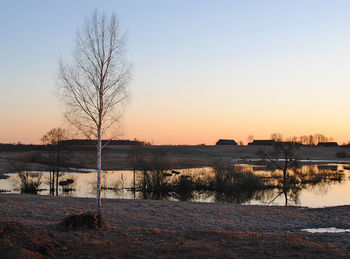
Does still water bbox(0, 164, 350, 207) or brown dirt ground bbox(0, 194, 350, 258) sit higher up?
brown dirt ground bbox(0, 194, 350, 258)

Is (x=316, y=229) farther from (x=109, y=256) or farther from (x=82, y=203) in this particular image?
(x=82, y=203)

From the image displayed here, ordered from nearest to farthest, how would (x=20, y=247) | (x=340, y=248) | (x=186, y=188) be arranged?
(x=20, y=247) < (x=340, y=248) < (x=186, y=188)

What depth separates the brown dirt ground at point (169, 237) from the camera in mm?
11695

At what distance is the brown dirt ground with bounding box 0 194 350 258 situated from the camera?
38.4ft

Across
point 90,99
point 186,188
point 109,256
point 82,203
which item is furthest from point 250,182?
point 109,256

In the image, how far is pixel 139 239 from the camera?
13938 mm

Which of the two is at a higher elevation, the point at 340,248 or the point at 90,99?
the point at 90,99

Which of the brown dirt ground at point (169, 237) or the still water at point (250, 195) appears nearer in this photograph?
the brown dirt ground at point (169, 237)

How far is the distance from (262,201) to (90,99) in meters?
23.0

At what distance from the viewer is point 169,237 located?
46.9 feet

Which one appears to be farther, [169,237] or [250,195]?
[250,195]

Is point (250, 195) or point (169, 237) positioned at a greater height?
point (169, 237)

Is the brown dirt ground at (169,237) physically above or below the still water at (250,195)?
above

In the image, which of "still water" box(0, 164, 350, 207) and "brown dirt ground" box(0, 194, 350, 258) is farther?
"still water" box(0, 164, 350, 207)
